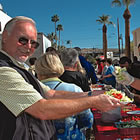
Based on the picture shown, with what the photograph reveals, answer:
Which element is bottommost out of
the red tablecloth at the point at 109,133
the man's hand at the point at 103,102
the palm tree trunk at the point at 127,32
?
the red tablecloth at the point at 109,133

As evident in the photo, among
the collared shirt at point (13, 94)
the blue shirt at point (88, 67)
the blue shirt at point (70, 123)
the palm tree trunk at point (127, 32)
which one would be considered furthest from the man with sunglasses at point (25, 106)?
the palm tree trunk at point (127, 32)

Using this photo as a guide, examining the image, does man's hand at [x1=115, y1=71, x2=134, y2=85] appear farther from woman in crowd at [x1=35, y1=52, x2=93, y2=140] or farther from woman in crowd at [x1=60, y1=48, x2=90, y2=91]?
woman in crowd at [x1=60, y1=48, x2=90, y2=91]

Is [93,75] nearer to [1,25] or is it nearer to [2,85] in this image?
[2,85]

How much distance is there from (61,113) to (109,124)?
1.63 meters

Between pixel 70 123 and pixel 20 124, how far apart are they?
4.13 feet

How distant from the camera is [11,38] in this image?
1647 millimetres

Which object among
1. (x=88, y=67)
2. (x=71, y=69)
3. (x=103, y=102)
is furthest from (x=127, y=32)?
(x=103, y=102)

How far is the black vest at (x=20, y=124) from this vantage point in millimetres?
1279

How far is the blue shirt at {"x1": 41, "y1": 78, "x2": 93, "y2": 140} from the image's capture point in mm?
2434

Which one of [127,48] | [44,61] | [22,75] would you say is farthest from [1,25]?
[22,75]

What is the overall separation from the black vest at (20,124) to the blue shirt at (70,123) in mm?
1025

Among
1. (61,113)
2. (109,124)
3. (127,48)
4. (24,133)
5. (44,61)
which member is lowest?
(109,124)

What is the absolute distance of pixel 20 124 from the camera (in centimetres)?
129

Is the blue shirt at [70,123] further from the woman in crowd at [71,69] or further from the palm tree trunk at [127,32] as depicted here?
the palm tree trunk at [127,32]
